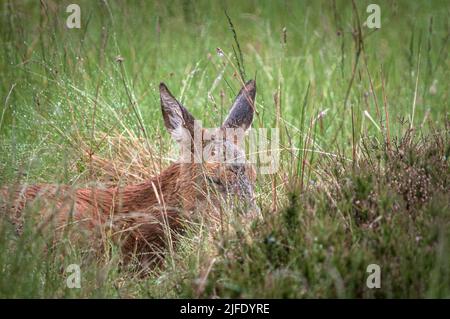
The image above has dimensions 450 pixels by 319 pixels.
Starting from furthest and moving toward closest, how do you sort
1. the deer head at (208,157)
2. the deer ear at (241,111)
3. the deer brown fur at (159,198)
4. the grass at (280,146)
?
the deer ear at (241,111), the deer head at (208,157), the deer brown fur at (159,198), the grass at (280,146)

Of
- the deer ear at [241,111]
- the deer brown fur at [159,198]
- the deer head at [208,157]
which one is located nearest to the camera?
the deer brown fur at [159,198]

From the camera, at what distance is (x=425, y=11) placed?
1101 cm

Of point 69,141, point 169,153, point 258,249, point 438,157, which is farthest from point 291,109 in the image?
point 258,249

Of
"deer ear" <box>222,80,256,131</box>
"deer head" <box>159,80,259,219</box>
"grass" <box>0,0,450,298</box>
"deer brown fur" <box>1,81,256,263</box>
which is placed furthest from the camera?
"deer ear" <box>222,80,256,131</box>

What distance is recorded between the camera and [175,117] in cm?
604

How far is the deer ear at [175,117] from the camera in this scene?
5.87 metres

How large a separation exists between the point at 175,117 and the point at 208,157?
1.19ft

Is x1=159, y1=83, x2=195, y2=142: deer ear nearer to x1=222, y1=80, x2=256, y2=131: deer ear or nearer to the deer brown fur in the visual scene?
the deer brown fur

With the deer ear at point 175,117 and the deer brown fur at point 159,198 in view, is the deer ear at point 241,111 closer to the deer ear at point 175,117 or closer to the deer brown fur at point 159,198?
the deer brown fur at point 159,198

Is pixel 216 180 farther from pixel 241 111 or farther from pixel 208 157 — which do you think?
pixel 241 111

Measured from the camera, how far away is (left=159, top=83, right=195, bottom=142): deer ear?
5871 millimetres

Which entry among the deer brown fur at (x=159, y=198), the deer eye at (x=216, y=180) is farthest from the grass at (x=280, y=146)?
the deer eye at (x=216, y=180)

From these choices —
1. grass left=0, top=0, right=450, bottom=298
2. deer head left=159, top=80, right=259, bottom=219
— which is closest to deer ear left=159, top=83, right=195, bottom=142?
deer head left=159, top=80, right=259, bottom=219

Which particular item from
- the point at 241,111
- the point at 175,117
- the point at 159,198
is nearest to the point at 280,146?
the point at 241,111
